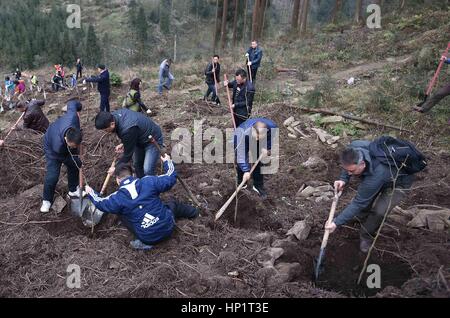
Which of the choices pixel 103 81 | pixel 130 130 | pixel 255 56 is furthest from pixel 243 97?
pixel 103 81

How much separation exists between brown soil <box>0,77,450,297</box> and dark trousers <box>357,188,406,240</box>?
Answer: 0.23 meters

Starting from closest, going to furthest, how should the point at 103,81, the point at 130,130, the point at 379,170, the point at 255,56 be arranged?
1. the point at 379,170
2. the point at 130,130
3. the point at 103,81
4. the point at 255,56

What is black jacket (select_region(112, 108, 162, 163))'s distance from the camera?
171 inches

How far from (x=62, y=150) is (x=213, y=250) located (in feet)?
7.38

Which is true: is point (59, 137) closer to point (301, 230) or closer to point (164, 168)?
point (164, 168)

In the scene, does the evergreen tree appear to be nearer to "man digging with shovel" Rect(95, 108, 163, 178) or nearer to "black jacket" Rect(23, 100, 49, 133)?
"black jacket" Rect(23, 100, 49, 133)

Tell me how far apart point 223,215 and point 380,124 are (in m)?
4.10

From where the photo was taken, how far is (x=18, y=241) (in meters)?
4.30

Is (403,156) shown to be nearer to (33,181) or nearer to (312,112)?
(312,112)

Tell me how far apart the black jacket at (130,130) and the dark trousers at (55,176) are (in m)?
0.89

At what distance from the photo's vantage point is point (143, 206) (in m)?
3.71

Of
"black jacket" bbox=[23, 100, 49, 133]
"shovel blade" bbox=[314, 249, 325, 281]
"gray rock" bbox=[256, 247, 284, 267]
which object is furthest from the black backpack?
"black jacket" bbox=[23, 100, 49, 133]

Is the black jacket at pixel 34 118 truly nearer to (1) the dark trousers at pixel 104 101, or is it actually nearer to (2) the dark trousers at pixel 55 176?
(2) the dark trousers at pixel 55 176

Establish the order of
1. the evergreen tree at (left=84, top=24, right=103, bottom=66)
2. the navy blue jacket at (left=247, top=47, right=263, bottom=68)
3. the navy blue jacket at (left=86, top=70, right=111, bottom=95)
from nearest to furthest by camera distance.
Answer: the navy blue jacket at (left=86, top=70, right=111, bottom=95) → the navy blue jacket at (left=247, top=47, right=263, bottom=68) → the evergreen tree at (left=84, top=24, right=103, bottom=66)
